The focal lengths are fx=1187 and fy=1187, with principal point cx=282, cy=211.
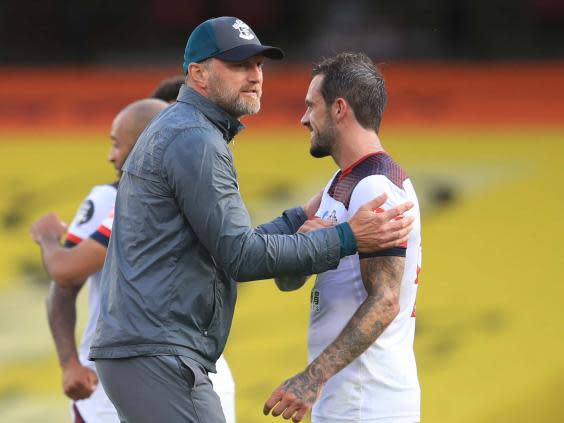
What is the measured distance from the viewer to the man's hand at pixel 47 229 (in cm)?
446

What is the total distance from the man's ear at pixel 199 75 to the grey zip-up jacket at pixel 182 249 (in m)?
0.11

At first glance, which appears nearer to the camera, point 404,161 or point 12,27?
point 404,161

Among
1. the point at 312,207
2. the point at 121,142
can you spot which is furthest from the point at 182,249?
the point at 121,142

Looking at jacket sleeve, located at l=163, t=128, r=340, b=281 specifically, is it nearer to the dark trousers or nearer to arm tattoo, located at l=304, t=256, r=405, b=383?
arm tattoo, located at l=304, t=256, r=405, b=383

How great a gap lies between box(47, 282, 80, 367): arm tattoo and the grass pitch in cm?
289

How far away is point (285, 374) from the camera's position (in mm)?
7250

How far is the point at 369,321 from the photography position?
3443mm

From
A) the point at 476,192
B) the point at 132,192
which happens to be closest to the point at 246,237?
the point at 132,192

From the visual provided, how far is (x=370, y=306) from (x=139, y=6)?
654 centimetres

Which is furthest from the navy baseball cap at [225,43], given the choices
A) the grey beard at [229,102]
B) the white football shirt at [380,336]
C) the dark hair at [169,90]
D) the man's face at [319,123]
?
the dark hair at [169,90]

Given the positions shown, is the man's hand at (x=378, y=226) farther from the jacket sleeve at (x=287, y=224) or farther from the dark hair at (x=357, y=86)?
the jacket sleeve at (x=287, y=224)

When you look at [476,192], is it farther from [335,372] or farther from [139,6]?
[335,372]

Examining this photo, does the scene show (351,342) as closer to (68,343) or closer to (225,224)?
(225,224)

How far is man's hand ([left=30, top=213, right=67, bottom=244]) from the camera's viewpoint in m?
4.46
